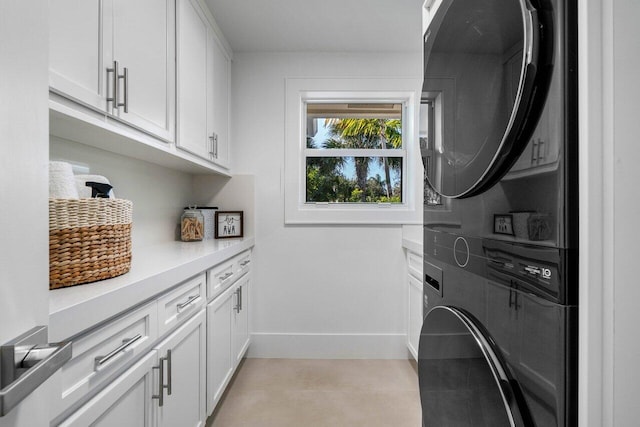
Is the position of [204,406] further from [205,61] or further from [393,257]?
[205,61]

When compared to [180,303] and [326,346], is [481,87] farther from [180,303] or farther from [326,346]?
[326,346]

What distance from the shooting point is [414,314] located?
7.69 ft

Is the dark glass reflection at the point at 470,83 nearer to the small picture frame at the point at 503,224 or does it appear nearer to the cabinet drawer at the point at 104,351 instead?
the small picture frame at the point at 503,224

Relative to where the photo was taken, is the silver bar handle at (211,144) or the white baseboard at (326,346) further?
the white baseboard at (326,346)

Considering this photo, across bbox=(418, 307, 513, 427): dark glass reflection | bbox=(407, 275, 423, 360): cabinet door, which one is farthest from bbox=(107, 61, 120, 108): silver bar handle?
bbox=(407, 275, 423, 360): cabinet door

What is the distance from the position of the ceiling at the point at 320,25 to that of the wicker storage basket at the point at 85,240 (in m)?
1.57

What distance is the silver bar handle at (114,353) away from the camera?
0.82 m

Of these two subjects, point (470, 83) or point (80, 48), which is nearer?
point (470, 83)

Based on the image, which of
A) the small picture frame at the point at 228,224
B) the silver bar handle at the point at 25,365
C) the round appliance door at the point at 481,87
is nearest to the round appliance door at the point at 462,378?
the round appliance door at the point at 481,87

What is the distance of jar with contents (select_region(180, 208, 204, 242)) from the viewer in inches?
85.0

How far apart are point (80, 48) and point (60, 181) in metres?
0.39

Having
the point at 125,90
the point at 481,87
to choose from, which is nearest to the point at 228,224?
the point at 125,90

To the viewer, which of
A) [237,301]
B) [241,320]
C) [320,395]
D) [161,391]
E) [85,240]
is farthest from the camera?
[241,320]
